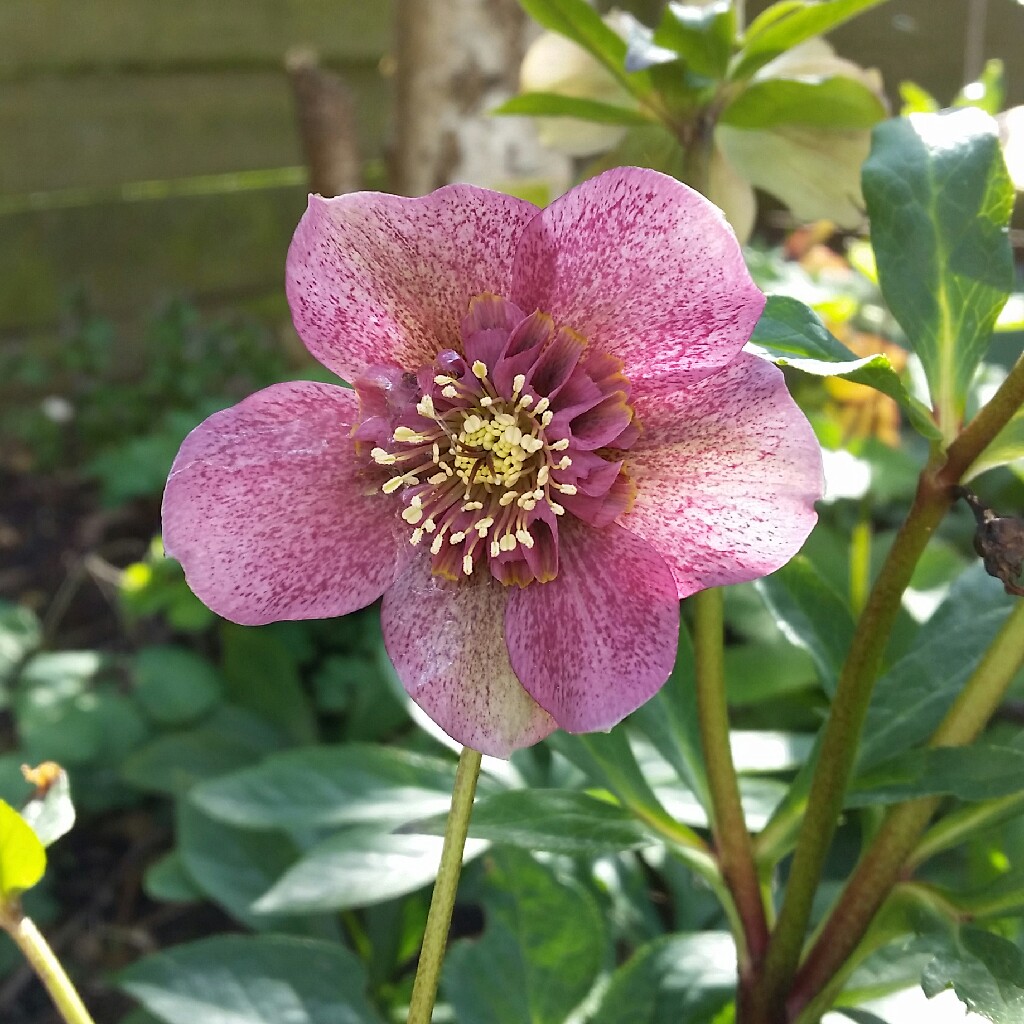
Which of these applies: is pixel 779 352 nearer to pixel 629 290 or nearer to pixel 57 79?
pixel 629 290

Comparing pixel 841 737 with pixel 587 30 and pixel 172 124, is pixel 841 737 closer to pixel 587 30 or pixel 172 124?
pixel 587 30

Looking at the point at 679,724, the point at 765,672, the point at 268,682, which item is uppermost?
the point at 679,724

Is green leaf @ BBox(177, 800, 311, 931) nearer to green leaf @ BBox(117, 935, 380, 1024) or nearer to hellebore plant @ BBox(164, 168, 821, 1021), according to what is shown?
green leaf @ BBox(117, 935, 380, 1024)

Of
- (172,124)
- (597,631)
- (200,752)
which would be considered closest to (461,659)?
(597,631)

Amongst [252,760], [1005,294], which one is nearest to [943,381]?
[1005,294]

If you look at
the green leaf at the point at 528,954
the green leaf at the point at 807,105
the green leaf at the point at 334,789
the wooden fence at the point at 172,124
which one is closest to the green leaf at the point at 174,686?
the green leaf at the point at 334,789

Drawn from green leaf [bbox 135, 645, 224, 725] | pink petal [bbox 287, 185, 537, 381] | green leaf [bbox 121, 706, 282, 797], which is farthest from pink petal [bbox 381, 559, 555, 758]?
green leaf [bbox 135, 645, 224, 725]

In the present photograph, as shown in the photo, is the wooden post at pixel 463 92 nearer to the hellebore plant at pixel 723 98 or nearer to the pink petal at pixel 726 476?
the hellebore plant at pixel 723 98

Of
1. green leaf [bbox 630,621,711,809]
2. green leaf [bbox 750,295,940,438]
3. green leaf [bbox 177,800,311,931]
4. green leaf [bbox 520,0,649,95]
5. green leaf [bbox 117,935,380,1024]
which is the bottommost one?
green leaf [bbox 177,800,311,931]

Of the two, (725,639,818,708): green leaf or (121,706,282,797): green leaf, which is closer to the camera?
(725,639,818,708): green leaf
